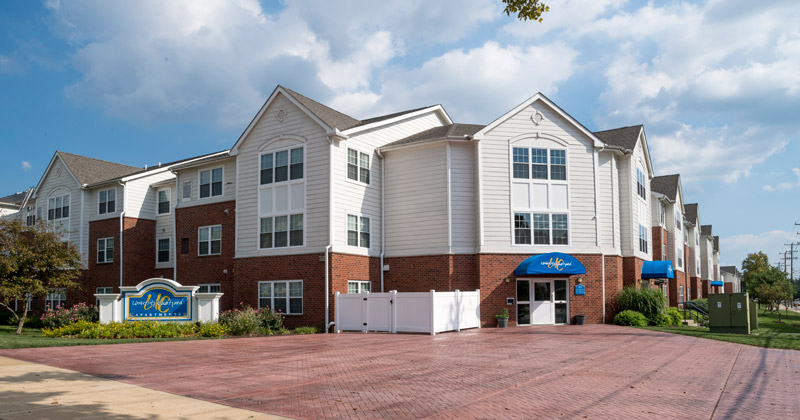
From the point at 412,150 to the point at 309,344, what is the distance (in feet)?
39.6

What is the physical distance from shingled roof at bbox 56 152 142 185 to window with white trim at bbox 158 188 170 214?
4.75 meters

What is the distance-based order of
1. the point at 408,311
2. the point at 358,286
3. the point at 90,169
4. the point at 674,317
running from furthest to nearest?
the point at 90,169 < the point at 674,317 < the point at 358,286 < the point at 408,311

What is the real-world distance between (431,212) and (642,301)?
10.3 metres

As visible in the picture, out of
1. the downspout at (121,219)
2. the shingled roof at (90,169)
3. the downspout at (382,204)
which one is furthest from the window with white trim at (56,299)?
the downspout at (382,204)

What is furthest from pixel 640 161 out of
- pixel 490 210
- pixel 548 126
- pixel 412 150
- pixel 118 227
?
pixel 118 227

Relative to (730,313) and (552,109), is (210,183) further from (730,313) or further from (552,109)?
(730,313)

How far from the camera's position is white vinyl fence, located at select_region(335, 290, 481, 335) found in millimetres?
23531

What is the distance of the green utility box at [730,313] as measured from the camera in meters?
23.8

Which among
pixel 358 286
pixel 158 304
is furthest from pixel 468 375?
pixel 158 304

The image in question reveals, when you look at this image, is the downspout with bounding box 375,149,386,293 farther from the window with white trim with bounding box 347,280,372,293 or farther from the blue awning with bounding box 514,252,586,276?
the blue awning with bounding box 514,252,586,276

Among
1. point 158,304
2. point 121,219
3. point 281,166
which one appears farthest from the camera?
point 121,219

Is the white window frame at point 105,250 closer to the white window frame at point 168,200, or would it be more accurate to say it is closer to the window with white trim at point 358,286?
the white window frame at point 168,200

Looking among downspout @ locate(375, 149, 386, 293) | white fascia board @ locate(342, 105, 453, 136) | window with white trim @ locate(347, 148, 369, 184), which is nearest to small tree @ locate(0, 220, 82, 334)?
window with white trim @ locate(347, 148, 369, 184)

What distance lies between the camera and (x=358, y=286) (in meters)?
27.9
